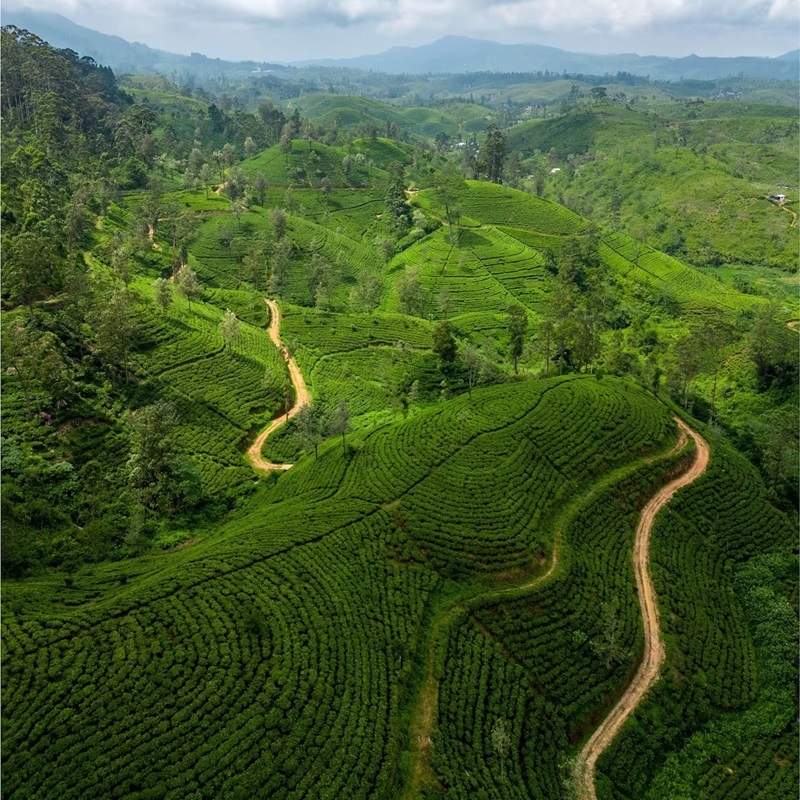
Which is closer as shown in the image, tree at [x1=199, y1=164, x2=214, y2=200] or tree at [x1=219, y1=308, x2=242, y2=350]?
tree at [x1=219, y1=308, x2=242, y2=350]

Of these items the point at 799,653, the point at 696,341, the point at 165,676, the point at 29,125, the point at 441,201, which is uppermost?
the point at 29,125

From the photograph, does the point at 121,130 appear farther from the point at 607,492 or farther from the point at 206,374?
the point at 607,492

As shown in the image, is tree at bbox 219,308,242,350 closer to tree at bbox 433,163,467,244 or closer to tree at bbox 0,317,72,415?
tree at bbox 0,317,72,415

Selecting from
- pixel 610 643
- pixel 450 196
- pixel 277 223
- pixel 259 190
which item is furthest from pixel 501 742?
pixel 259 190

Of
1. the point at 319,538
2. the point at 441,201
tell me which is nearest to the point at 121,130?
the point at 441,201

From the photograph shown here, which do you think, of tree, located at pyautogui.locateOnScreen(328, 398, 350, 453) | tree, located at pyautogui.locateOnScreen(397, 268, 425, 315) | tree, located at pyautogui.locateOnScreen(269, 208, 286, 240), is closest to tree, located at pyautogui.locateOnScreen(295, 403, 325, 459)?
tree, located at pyautogui.locateOnScreen(328, 398, 350, 453)

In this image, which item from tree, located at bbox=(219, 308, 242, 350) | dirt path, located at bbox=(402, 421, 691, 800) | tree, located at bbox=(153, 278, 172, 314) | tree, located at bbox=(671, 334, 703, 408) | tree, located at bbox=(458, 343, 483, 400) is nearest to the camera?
dirt path, located at bbox=(402, 421, 691, 800)

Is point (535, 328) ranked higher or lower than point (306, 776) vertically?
higher

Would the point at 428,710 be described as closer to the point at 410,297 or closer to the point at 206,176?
the point at 410,297
